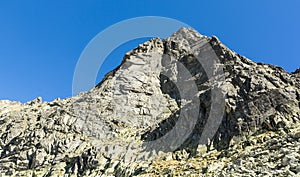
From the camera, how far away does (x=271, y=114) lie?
44875 mm

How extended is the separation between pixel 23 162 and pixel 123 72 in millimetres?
34326

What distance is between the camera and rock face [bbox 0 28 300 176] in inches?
1590

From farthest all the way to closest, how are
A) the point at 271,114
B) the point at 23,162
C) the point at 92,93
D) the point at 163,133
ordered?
the point at 92,93 < the point at 23,162 < the point at 163,133 < the point at 271,114

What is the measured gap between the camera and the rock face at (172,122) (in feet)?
132

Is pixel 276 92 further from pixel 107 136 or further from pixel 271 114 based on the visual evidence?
pixel 107 136

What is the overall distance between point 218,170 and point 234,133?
13283mm

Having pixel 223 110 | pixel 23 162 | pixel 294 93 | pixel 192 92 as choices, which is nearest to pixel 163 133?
pixel 223 110

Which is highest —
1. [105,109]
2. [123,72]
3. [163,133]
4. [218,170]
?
[123,72]

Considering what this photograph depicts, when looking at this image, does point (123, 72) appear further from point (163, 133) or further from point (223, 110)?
point (223, 110)

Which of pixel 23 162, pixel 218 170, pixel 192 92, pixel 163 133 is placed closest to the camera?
pixel 218 170

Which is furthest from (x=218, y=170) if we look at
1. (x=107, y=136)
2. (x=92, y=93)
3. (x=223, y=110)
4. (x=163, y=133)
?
(x=92, y=93)

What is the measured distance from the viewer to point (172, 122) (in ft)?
193

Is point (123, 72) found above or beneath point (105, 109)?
above

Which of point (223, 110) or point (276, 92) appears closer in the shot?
point (276, 92)
